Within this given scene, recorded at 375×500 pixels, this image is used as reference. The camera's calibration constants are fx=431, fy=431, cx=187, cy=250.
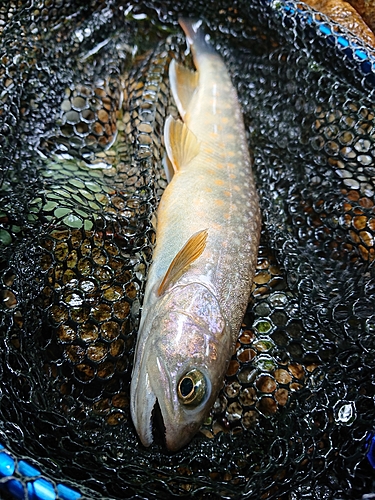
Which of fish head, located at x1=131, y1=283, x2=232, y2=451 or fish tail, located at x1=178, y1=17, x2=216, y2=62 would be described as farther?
fish tail, located at x1=178, y1=17, x2=216, y2=62

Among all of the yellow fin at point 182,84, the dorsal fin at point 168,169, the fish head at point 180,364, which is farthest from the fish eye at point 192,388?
the yellow fin at point 182,84

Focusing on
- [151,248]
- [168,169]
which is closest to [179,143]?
[168,169]

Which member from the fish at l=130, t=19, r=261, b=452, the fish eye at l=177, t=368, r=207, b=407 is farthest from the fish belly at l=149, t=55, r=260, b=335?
the fish eye at l=177, t=368, r=207, b=407

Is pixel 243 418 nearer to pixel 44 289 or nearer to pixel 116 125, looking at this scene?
pixel 44 289

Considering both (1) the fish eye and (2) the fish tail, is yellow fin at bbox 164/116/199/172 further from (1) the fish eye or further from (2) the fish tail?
(1) the fish eye

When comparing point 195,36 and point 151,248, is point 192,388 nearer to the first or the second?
point 151,248

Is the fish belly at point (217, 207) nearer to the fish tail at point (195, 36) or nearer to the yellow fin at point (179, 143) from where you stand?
the yellow fin at point (179, 143)
